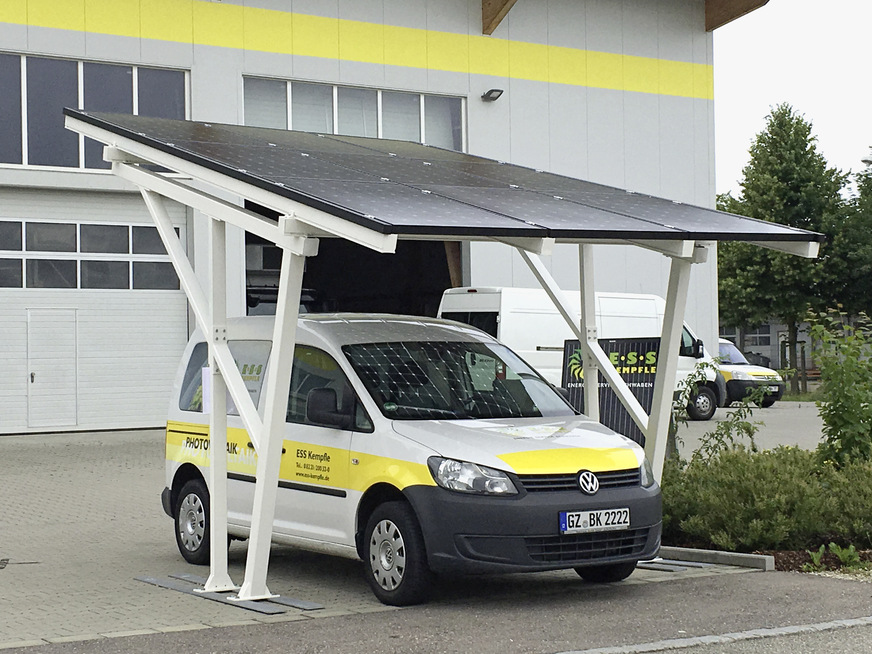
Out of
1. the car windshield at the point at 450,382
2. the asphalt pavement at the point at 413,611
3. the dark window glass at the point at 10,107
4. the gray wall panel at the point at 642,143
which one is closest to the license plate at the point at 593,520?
the asphalt pavement at the point at 413,611

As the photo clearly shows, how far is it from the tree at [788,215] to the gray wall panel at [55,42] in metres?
24.4

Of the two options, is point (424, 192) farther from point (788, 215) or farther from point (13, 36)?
point (788, 215)

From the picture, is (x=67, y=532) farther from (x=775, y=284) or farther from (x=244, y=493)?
(x=775, y=284)

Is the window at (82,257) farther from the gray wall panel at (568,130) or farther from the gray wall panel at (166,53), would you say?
the gray wall panel at (568,130)

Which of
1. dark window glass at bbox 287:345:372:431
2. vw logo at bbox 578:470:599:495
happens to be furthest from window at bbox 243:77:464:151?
vw logo at bbox 578:470:599:495

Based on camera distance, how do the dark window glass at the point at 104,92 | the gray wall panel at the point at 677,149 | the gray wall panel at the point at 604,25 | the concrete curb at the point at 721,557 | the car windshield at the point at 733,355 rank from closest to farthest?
the concrete curb at the point at 721,557, the dark window glass at the point at 104,92, the car windshield at the point at 733,355, the gray wall panel at the point at 604,25, the gray wall panel at the point at 677,149

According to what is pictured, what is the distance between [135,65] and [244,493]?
16.4 meters

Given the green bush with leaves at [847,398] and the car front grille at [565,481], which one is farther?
the green bush with leaves at [847,398]

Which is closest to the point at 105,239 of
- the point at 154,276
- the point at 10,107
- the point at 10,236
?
the point at 154,276

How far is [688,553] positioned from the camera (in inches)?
373

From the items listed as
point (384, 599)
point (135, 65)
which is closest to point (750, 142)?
point (135, 65)

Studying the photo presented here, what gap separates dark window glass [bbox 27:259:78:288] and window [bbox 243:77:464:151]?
4496mm

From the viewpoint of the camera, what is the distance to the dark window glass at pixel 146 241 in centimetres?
2427

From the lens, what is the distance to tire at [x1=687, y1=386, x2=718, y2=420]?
26406 mm
